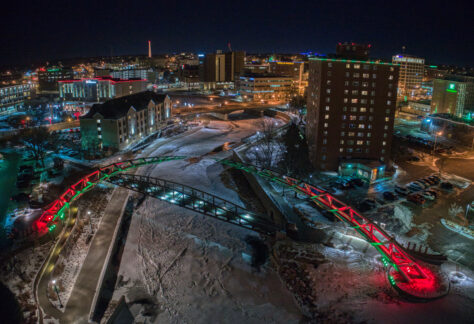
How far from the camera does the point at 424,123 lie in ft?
148

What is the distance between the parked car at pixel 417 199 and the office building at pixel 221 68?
81.7 meters

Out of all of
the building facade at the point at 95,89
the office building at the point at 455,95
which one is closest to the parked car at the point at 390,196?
the office building at the point at 455,95

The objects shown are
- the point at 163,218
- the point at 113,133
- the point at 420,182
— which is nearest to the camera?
the point at 163,218

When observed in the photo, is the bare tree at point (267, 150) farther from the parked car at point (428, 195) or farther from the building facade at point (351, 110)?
the parked car at point (428, 195)

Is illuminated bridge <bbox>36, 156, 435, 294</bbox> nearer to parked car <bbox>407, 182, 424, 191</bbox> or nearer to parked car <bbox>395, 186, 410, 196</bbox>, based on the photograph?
parked car <bbox>395, 186, 410, 196</bbox>

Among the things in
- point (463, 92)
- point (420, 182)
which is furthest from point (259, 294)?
point (463, 92)

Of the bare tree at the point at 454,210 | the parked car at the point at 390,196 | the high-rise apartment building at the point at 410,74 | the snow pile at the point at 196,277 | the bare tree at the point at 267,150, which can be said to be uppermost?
the high-rise apartment building at the point at 410,74

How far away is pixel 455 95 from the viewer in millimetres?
49750

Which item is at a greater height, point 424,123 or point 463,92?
point 463,92

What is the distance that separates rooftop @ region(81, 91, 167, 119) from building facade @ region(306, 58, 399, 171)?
2034 cm

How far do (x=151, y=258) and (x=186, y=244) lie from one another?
2077 mm

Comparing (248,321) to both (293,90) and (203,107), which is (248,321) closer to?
(203,107)

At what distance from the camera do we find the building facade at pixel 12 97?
205ft

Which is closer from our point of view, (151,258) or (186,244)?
(151,258)
